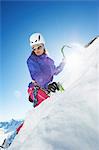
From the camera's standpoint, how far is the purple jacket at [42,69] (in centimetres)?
859

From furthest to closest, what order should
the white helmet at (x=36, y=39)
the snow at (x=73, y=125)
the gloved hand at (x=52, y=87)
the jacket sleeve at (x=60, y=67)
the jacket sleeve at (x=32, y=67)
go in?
1. the white helmet at (x=36, y=39)
2. the jacket sleeve at (x=60, y=67)
3. the jacket sleeve at (x=32, y=67)
4. the gloved hand at (x=52, y=87)
5. the snow at (x=73, y=125)

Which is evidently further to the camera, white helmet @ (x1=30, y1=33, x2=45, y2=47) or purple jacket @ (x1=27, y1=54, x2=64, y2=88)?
white helmet @ (x1=30, y1=33, x2=45, y2=47)

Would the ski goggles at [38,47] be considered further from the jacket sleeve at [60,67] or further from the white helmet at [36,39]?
the jacket sleeve at [60,67]

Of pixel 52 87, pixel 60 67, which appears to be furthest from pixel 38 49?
pixel 52 87

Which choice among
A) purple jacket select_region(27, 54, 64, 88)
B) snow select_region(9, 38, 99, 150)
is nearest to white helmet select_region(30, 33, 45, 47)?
purple jacket select_region(27, 54, 64, 88)

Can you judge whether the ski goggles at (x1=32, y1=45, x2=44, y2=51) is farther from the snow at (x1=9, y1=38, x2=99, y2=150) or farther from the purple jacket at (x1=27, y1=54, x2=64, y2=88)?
the snow at (x1=9, y1=38, x2=99, y2=150)

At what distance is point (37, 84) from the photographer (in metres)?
8.48

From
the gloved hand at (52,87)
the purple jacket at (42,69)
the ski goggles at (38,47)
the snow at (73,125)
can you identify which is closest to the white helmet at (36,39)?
the ski goggles at (38,47)

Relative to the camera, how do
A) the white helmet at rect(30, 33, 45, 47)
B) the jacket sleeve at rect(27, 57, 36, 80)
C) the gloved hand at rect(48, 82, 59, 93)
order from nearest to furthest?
the gloved hand at rect(48, 82, 59, 93) → the jacket sleeve at rect(27, 57, 36, 80) → the white helmet at rect(30, 33, 45, 47)

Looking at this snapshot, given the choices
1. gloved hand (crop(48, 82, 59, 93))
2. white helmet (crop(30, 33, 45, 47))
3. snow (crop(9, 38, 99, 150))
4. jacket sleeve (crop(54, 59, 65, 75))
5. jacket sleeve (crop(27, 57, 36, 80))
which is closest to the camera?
snow (crop(9, 38, 99, 150))

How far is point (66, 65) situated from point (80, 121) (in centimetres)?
493

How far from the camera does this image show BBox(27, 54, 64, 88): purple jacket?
859 cm

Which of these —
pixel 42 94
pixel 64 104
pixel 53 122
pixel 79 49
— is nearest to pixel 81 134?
pixel 53 122

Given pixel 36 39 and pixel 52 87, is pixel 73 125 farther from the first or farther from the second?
pixel 36 39
